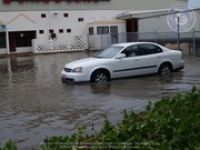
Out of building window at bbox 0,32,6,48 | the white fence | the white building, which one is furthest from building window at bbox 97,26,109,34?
building window at bbox 0,32,6,48

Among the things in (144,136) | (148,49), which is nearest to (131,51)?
(148,49)

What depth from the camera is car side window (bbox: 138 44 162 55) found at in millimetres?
14898

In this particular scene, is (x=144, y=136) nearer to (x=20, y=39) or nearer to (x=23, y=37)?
(x=20, y=39)

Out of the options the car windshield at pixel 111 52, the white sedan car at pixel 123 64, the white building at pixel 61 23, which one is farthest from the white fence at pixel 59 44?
the white sedan car at pixel 123 64

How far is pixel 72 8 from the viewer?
1702 inches

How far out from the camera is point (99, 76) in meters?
14.0

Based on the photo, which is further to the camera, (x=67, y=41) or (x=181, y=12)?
(x=67, y=41)

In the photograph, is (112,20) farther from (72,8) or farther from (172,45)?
(172,45)

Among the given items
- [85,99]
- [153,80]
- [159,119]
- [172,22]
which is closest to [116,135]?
[159,119]

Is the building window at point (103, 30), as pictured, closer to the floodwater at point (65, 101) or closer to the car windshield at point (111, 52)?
the floodwater at point (65, 101)

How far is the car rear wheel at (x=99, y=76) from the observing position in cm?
1391

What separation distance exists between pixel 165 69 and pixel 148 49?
1.16m

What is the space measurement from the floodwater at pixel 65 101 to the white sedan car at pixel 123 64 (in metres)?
0.31

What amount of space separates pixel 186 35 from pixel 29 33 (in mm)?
21016
